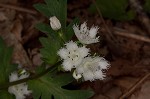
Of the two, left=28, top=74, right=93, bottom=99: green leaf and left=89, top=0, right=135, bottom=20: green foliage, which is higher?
left=89, top=0, right=135, bottom=20: green foliage

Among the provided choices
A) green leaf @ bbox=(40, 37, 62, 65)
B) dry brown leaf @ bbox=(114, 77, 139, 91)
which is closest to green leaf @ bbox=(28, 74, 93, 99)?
green leaf @ bbox=(40, 37, 62, 65)

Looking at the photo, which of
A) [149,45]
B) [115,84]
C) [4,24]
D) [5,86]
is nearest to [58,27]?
[5,86]

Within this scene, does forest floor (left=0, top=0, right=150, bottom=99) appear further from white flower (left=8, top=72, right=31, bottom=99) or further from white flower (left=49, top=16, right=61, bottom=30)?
white flower (left=49, top=16, right=61, bottom=30)

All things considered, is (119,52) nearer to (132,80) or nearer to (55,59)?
(132,80)

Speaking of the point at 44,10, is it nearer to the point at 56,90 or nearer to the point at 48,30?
the point at 48,30

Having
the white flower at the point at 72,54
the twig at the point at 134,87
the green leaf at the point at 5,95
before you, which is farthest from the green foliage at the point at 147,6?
the green leaf at the point at 5,95
